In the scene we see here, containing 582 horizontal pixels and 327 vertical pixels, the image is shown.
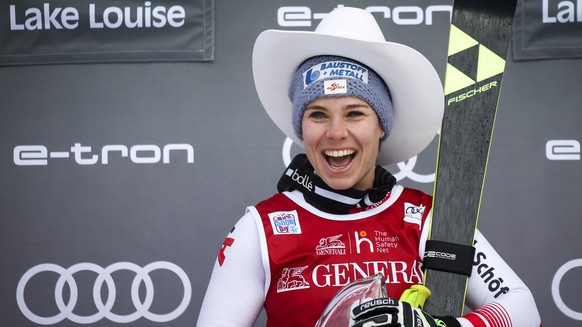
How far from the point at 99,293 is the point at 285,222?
168 cm

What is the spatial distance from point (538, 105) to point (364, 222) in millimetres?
1668

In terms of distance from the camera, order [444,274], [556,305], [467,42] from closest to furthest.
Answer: [444,274] < [467,42] < [556,305]

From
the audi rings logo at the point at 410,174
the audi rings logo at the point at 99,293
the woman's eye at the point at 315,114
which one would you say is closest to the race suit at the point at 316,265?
the woman's eye at the point at 315,114

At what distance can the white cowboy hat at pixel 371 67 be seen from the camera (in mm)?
1794

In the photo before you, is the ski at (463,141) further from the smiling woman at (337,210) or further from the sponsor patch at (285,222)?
the sponsor patch at (285,222)

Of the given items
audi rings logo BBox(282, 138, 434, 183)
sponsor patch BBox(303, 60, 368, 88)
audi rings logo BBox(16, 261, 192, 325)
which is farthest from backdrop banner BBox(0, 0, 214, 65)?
sponsor patch BBox(303, 60, 368, 88)

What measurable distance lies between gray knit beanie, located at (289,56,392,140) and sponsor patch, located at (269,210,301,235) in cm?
20

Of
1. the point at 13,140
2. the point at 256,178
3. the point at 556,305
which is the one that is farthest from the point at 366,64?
the point at 13,140

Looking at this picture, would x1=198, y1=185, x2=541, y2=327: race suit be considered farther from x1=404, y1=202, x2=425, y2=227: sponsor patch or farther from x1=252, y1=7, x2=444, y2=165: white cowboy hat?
x1=252, y1=7, x2=444, y2=165: white cowboy hat

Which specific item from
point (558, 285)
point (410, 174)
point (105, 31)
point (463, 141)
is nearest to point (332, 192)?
point (463, 141)

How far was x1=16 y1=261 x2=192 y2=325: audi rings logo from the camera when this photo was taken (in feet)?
10.7

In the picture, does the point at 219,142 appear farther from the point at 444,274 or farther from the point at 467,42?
the point at 444,274

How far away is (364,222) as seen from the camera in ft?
5.96

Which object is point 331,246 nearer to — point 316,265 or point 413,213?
point 316,265
